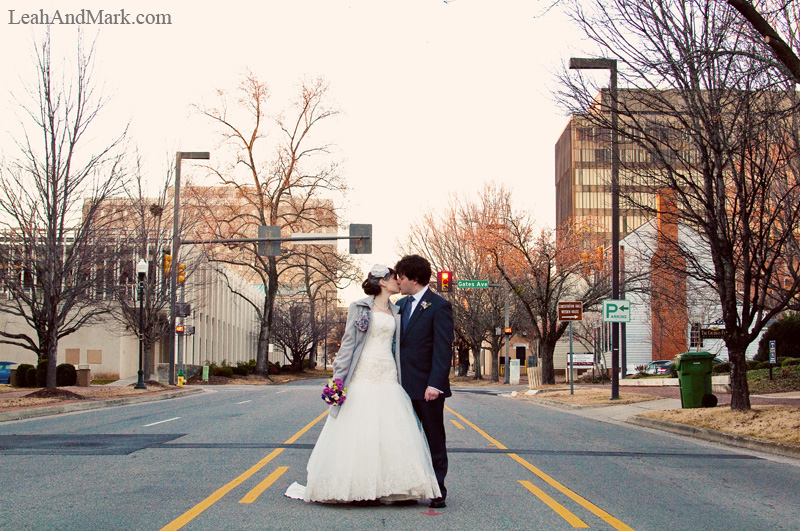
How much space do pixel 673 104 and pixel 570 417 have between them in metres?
7.96

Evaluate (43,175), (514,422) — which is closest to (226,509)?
(514,422)

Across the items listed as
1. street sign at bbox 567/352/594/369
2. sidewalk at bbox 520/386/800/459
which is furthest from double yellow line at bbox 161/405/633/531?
street sign at bbox 567/352/594/369

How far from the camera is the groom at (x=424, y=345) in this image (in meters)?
6.96

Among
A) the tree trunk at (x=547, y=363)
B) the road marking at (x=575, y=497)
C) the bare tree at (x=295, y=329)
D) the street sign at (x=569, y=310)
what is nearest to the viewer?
the road marking at (x=575, y=497)

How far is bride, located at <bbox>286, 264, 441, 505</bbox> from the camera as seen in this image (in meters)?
6.62

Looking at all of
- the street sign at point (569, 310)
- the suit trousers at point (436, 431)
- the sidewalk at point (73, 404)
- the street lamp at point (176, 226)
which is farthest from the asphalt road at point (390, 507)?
the street lamp at point (176, 226)

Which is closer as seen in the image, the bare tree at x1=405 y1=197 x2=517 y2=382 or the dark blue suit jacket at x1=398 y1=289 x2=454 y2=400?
the dark blue suit jacket at x1=398 y1=289 x2=454 y2=400

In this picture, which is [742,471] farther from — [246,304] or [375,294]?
[246,304]

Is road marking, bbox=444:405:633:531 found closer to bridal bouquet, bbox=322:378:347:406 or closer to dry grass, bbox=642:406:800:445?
bridal bouquet, bbox=322:378:347:406

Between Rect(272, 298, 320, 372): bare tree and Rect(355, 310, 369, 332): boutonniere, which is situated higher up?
Rect(355, 310, 369, 332): boutonniere

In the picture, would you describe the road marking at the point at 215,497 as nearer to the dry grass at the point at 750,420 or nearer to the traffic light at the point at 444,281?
the dry grass at the point at 750,420

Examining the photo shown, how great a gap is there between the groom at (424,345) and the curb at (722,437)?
24.6 feet

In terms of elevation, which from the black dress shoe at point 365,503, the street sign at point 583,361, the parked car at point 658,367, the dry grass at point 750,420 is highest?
the black dress shoe at point 365,503

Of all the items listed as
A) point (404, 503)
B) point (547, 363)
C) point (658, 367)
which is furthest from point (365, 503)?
point (658, 367)
